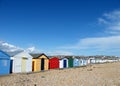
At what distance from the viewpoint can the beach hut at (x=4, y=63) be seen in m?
40.0

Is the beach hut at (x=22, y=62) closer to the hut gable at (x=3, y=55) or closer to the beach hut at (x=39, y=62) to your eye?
the hut gable at (x=3, y=55)

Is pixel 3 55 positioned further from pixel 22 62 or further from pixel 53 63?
→ pixel 53 63

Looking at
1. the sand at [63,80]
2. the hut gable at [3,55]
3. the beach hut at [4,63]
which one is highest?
the hut gable at [3,55]

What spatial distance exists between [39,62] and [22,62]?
28.9 feet

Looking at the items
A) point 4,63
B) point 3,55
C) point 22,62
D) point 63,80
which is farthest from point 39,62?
point 63,80

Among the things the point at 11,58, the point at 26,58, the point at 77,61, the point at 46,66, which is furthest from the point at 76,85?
the point at 77,61

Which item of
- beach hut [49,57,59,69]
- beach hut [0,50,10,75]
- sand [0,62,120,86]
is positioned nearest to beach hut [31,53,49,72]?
beach hut [49,57,59,69]

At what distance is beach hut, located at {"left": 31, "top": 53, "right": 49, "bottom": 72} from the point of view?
180 feet

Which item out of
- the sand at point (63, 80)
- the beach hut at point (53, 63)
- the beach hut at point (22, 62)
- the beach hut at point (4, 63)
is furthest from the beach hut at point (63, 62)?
the sand at point (63, 80)

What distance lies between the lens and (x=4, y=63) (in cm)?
4084

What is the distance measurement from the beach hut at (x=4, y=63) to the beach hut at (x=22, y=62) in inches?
101

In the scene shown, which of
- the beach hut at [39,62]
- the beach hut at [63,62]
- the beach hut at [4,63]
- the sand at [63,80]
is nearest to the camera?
the sand at [63,80]

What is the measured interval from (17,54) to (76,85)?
25607mm

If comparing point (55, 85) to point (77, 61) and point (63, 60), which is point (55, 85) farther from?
point (77, 61)
